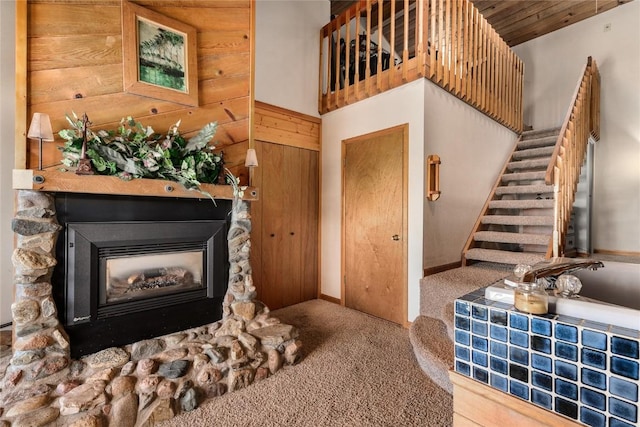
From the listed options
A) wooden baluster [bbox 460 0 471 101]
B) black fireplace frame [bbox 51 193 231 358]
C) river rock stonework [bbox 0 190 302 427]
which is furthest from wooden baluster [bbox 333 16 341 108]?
river rock stonework [bbox 0 190 302 427]

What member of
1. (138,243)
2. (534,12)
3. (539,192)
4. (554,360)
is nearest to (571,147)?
(539,192)

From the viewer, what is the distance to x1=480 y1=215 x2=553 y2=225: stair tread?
314cm

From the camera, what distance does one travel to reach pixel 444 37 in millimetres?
2932

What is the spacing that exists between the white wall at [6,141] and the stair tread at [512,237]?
4.09 metres

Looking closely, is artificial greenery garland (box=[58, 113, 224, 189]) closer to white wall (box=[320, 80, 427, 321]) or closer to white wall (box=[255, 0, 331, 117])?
white wall (box=[255, 0, 331, 117])

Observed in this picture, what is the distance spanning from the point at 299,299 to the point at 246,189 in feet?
5.82

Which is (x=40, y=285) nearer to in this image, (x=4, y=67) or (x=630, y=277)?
(x=4, y=67)

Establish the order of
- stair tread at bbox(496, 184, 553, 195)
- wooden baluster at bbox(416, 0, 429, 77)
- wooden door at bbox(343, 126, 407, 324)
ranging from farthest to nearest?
stair tread at bbox(496, 184, 553, 195) → wooden door at bbox(343, 126, 407, 324) → wooden baluster at bbox(416, 0, 429, 77)

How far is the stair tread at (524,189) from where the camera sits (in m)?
3.48

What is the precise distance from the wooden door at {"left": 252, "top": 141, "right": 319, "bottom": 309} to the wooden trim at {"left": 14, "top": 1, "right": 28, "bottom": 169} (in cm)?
179

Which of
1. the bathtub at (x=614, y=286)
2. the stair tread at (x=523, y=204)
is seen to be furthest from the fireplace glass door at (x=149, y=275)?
the stair tread at (x=523, y=204)

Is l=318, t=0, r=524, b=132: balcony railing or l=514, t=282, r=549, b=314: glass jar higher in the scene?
l=318, t=0, r=524, b=132: balcony railing

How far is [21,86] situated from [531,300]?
2516 millimetres

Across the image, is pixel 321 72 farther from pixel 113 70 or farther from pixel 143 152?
pixel 143 152
